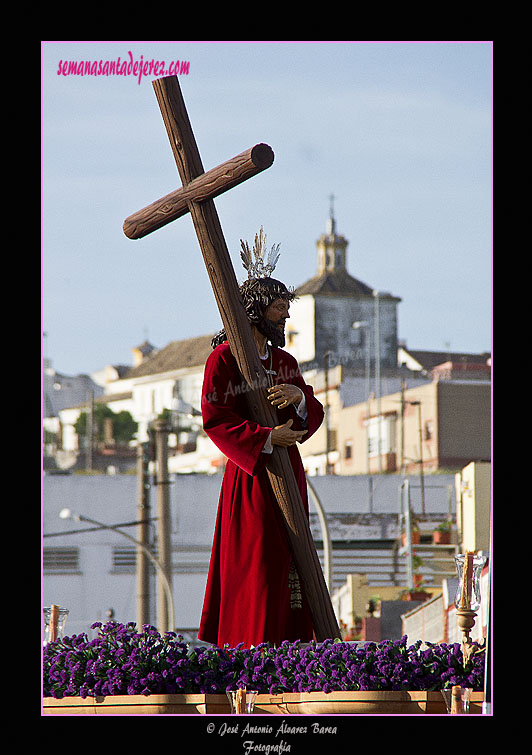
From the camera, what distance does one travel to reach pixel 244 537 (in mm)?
6867

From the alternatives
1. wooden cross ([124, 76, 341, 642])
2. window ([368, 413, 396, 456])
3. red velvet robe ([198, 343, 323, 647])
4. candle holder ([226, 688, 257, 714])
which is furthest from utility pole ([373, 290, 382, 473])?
candle holder ([226, 688, 257, 714])

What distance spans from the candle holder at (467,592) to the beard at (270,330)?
1514 mm

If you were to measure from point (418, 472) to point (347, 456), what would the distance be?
3.08 meters

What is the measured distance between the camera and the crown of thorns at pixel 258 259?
7238 mm

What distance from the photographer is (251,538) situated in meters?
6.84

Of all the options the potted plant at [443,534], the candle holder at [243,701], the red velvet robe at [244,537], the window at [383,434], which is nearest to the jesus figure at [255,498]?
the red velvet robe at [244,537]

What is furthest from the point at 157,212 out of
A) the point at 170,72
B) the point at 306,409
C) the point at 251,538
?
the point at 251,538

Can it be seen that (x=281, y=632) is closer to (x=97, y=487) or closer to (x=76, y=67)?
(x=76, y=67)

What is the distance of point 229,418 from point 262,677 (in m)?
1.34

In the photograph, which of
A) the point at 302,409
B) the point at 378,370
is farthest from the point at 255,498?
the point at 378,370

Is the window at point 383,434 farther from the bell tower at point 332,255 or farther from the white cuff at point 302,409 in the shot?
the white cuff at point 302,409

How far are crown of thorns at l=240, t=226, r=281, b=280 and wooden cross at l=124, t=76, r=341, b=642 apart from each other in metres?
0.38

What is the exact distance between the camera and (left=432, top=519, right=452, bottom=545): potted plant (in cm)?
3036

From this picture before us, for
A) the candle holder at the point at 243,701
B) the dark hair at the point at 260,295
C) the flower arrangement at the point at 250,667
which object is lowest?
the candle holder at the point at 243,701
